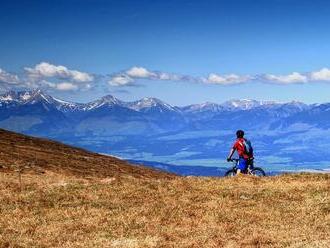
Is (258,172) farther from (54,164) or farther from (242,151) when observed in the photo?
(54,164)

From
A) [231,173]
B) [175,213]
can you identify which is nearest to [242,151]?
[231,173]

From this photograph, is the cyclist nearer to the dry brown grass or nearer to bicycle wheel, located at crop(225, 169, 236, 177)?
bicycle wheel, located at crop(225, 169, 236, 177)

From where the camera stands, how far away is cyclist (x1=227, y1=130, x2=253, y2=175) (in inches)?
1319

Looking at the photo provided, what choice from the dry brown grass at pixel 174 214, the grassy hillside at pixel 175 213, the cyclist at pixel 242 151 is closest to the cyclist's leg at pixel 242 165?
the cyclist at pixel 242 151

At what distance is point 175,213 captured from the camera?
77.7 ft

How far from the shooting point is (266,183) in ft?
102

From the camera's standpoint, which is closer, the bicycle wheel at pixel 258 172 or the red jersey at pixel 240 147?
the red jersey at pixel 240 147

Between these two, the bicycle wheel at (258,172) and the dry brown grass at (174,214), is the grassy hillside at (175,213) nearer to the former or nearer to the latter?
the dry brown grass at (174,214)

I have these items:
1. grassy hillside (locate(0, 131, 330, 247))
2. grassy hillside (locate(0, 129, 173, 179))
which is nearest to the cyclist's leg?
grassy hillside (locate(0, 131, 330, 247))

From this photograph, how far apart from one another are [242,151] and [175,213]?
36.5ft

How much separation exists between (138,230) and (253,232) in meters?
4.41

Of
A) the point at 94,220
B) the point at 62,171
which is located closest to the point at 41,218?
the point at 94,220

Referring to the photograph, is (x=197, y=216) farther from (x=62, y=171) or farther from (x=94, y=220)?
Result: (x=62, y=171)

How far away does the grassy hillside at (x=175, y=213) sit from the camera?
19.6 m
